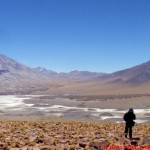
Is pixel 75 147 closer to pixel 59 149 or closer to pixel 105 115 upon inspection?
pixel 59 149

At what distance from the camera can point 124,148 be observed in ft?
50.6

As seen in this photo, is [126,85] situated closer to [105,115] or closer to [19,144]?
[105,115]

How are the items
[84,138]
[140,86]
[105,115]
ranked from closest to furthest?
1. [84,138]
2. [105,115]
3. [140,86]

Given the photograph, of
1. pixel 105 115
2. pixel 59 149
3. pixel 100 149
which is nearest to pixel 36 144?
pixel 59 149

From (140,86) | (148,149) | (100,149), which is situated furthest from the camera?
(140,86)

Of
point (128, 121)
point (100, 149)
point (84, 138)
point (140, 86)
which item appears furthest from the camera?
point (140, 86)

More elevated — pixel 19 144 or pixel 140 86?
pixel 140 86

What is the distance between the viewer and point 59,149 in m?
16.6

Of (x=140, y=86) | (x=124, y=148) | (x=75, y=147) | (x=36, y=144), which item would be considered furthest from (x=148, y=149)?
(x=140, y=86)

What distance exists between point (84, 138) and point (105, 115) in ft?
132

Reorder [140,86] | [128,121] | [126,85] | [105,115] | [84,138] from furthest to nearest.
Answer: [126,85] < [140,86] < [105,115] < [128,121] < [84,138]

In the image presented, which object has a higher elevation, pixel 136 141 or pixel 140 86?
pixel 140 86

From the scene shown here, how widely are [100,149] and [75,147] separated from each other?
3.87 ft

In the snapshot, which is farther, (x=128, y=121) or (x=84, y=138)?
(x=128, y=121)
